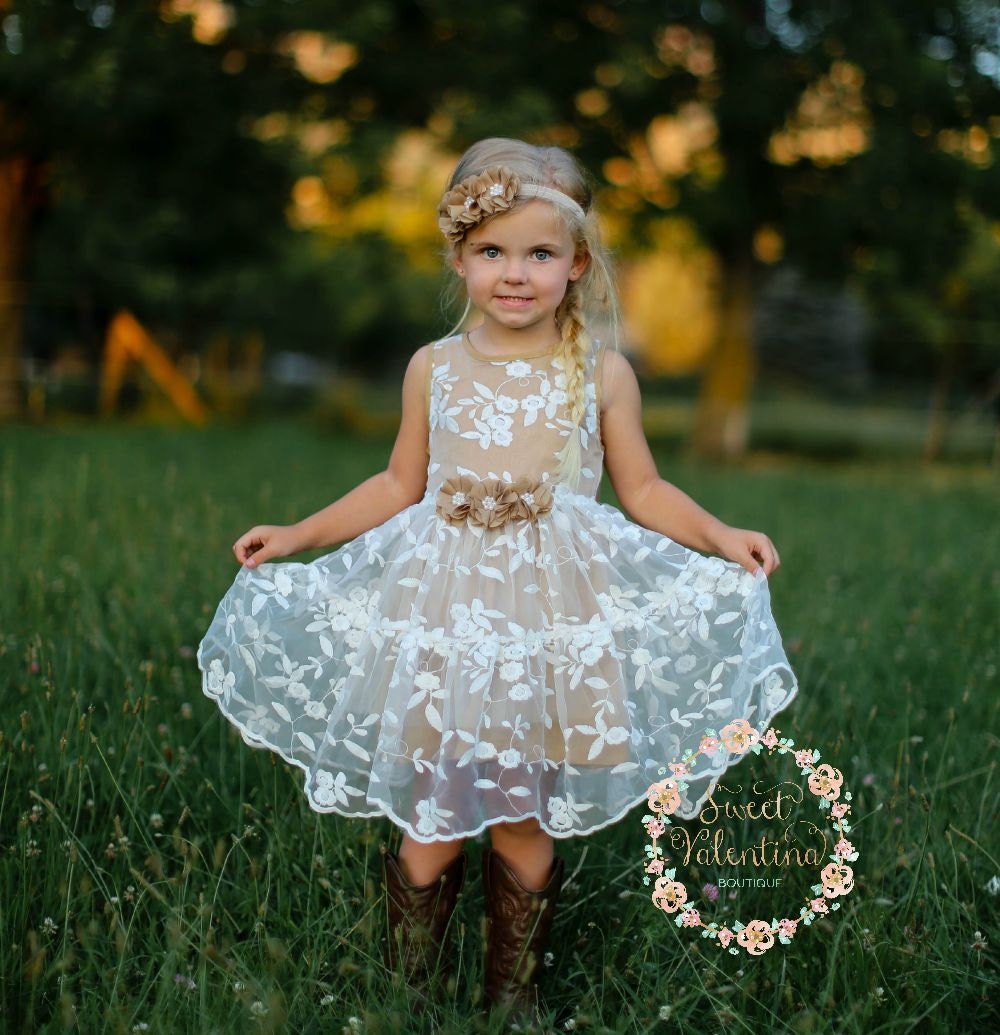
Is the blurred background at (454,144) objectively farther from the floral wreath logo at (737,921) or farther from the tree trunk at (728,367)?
the floral wreath logo at (737,921)

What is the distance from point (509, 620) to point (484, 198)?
0.94 m

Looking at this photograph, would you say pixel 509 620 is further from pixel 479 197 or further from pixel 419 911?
pixel 479 197

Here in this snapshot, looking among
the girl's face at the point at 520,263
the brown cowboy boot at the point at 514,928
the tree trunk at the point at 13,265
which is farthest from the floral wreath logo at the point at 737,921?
the tree trunk at the point at 13,265

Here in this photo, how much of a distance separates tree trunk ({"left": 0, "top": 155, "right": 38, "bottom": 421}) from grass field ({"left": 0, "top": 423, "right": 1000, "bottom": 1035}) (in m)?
9.81

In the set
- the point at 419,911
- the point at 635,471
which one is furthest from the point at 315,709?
the point at 635,471

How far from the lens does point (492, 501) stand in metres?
2.53

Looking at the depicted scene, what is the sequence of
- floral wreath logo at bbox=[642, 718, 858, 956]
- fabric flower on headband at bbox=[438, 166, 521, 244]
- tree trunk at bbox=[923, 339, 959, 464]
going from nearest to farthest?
floral wreath logo at bbox=[642, 718, 858, 956] < fabric flower on headband at bbox=[438, 166, 521, 244] < tree trunk at bbox=[923, 339, 959, 464]

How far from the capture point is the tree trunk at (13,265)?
13.4 m

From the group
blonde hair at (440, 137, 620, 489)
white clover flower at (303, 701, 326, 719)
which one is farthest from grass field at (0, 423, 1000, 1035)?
blonde hair at (440, 137, 620, 489)

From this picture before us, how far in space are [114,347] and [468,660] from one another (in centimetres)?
1528

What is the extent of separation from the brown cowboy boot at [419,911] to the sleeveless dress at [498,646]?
7.6 inches

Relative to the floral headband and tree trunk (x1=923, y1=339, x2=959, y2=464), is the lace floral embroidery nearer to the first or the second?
the floral headband

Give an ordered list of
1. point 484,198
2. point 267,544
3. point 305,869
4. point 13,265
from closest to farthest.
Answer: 1. point 484,198
2. point 267,544
3. point 305,869
4. point 13,265

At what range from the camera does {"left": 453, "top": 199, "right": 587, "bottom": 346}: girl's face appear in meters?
2.56
